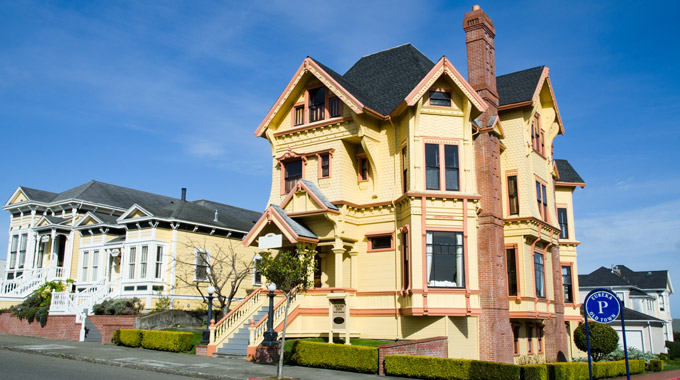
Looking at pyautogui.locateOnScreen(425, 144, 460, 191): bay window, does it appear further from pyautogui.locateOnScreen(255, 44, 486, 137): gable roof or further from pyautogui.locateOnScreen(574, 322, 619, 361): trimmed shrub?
pyautogui.locateOnScreen(574, 322, 619, 361): trimmed shrub

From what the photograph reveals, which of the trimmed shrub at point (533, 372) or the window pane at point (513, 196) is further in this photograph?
the window pane at point (513, 196)

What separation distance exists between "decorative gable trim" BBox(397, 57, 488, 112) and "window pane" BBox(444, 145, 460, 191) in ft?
7.00

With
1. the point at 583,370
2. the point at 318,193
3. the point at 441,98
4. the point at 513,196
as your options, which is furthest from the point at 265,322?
the point at 513,196

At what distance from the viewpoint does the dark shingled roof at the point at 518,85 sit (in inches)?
1108

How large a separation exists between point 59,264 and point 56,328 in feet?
44.1

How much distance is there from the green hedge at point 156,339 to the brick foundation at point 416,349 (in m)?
9.03

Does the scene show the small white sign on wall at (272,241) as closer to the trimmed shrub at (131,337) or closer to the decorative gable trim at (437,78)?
the trimmed shrub at (131,337)

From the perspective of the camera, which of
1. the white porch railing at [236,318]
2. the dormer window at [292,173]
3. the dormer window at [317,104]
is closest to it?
Answer: the white porch railing at [236,318]

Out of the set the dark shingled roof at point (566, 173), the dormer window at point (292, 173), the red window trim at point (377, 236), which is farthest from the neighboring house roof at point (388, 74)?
the dark shingled roof at point (566, 173)

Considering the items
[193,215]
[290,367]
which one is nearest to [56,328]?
[193,215]

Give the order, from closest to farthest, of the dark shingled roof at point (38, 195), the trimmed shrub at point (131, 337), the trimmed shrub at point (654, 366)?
the trimmed shrub at point (131, 337) → the trimmed shrub at point (654, 366) → the dark shingled roof at point (38, 195)

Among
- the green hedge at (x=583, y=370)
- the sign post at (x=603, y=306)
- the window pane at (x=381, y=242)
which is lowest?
the green hedge at (x=583, y=370)

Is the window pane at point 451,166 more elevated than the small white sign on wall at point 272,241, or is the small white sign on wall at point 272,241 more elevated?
the window pane at point 451,166

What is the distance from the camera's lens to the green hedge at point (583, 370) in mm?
19141
